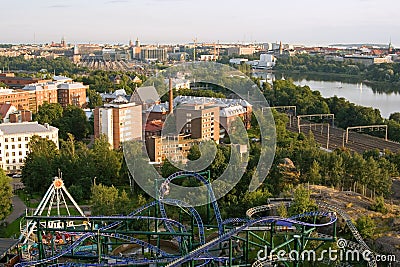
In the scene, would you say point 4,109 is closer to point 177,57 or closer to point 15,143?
point 15,143

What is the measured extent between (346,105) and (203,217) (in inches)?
379

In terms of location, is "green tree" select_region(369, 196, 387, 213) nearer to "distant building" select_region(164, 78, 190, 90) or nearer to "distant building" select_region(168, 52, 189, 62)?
"distant building" select_region(164, 78, 190, 90)

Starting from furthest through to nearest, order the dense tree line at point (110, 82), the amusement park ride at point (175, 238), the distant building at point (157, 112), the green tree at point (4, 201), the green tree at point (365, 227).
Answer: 1. the dense tree line at point (110, 82)
2. the distant building at point (157, 112)
3. the green tree at point (4, 201)
4. the green tree at point (365, 227)
5. the amusement park ride at point (175, 238)

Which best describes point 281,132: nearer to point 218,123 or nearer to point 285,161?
point 218,123

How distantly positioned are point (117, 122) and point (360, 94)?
14402 mm

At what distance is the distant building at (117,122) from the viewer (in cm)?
1100

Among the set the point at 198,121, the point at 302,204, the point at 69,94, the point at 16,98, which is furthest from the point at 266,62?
the point at 302,204

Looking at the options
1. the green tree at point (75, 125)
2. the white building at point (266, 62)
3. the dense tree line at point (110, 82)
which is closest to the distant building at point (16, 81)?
the dense tree line at point (110, 82)

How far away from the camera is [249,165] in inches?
319

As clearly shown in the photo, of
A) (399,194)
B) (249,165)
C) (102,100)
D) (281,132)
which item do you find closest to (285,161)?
(249,165)

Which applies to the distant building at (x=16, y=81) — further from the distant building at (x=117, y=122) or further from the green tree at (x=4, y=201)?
the green tree at (x=4, y=201)

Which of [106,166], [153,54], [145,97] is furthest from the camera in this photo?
[153,54]

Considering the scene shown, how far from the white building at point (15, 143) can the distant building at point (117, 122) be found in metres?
1.05

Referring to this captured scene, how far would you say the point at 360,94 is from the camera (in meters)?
22.6
